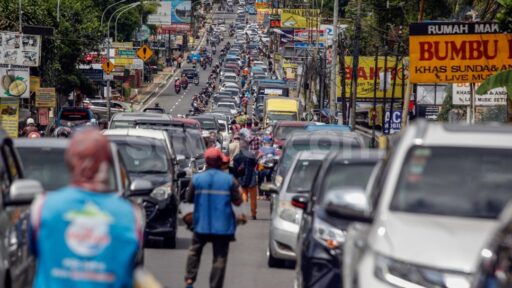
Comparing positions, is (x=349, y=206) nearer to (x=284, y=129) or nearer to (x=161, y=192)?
(x=161, y=192)

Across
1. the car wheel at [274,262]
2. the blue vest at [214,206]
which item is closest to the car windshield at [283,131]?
the car wheel at [274,262]

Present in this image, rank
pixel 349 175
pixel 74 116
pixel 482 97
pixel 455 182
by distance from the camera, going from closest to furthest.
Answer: pixel 455 182, pixel 349 175, pixel 482 97, pixel 74 116

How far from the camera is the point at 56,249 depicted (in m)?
6.68

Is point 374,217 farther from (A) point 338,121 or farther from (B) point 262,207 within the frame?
(A) point 338,121

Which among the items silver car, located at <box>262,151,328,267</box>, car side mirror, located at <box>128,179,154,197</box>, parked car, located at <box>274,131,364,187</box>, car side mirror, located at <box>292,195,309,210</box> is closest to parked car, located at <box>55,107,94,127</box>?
parked car, located at <box>274,131,364,187</box>

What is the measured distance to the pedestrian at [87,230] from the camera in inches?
259

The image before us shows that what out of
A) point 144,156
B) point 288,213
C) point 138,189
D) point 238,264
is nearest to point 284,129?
point 144,156

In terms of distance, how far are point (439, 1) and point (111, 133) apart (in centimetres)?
4356

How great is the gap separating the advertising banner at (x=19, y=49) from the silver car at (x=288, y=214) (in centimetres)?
3380

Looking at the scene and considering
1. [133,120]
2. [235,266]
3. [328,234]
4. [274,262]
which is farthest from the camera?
[133,120]

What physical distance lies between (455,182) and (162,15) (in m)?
119

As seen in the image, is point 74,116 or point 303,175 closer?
point 303,175

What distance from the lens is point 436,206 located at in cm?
930

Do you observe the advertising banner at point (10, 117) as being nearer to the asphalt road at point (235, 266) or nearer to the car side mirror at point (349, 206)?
the asphalt road at point (235, 266)
